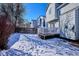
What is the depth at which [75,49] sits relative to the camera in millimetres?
2566

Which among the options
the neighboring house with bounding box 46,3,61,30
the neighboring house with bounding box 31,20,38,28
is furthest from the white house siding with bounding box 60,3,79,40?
the neighboring house with bounding box 31,20,38,28

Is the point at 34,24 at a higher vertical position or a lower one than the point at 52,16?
lower

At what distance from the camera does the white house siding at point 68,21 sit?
2.58m

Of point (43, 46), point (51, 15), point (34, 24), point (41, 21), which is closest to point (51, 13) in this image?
point (51, 15)

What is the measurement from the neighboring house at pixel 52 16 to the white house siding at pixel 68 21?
0.26 ft

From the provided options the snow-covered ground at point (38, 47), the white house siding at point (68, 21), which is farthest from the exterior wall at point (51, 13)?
the snow-covered ground at point (38, 47)

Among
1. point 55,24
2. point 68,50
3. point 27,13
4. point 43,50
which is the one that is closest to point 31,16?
point 27,13

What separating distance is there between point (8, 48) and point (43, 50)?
542 mm

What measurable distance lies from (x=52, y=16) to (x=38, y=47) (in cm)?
54

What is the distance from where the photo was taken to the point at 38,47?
2611 millimetres

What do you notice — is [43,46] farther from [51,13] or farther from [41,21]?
[51,13]

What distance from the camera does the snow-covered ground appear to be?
258 cm

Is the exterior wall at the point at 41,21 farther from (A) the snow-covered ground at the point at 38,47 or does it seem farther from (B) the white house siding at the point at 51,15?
(A) the snow-covered ground at the point at 38,47

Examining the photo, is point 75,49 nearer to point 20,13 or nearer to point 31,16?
point 31,16
